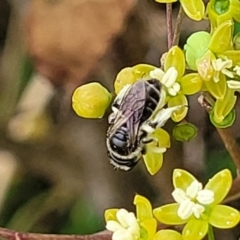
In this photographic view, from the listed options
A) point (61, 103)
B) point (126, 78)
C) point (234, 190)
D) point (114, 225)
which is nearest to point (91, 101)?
point (126, 78)

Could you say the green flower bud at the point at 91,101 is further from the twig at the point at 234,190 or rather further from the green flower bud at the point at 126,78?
the twig at the point at 234,190

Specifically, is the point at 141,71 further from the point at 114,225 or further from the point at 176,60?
the point at 114,225

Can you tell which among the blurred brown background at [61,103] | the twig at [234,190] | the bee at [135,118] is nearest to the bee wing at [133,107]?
the bee at [135,118]

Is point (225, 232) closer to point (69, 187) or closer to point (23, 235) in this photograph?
point (69, 187)

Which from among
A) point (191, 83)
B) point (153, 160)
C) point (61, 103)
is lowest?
point (61, 103)

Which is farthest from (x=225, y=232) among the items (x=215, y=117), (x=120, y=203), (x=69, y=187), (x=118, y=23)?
(x=215, y=117)

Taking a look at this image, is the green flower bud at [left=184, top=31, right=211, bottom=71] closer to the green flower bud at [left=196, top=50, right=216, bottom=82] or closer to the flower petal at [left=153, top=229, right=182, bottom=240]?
the green flower bud at [left=196, top=50, right=216, bottom=82]
